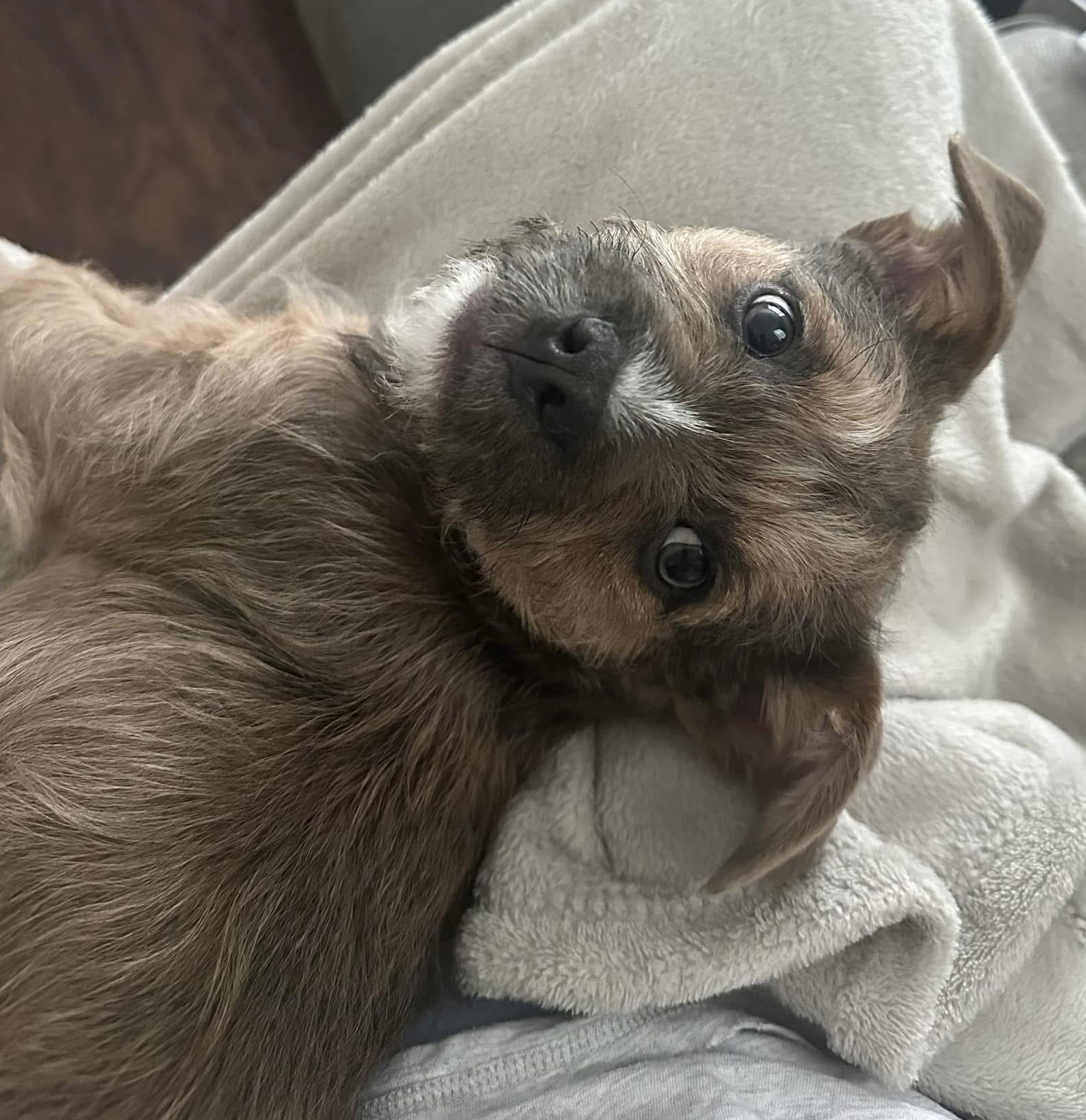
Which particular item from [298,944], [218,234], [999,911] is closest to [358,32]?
[218,234]

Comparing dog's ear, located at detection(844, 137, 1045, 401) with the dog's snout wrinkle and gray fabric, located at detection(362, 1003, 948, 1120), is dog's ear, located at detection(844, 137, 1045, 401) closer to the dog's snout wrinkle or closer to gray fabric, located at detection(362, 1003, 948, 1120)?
the dog's snout wrinkle

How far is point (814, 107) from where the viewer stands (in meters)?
2.36

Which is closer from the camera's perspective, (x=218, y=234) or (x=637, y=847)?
(x=637, y=847)

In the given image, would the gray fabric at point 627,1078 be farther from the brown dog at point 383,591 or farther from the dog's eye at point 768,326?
the dog's eye at point 768,326

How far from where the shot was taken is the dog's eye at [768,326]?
175 centimetres

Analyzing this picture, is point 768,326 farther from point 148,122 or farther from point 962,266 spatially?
point 148,122

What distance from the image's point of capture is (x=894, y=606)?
2.37 m

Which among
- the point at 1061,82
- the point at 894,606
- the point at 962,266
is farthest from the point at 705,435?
the point at 1061,82

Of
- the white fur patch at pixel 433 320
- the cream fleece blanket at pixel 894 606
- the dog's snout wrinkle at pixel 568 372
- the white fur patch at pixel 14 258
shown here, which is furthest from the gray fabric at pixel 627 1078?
the white fur patch at pixel 14 258

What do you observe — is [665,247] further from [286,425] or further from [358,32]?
[358,32]

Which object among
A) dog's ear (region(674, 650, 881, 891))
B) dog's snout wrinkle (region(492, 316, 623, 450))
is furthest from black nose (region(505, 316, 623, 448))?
dog's ear (region(674, 650, 881, 891))

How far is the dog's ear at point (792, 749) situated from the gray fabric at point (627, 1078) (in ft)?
1.24

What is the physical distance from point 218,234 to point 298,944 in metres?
2.52

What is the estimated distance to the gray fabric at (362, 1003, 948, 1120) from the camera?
1.81 metres
